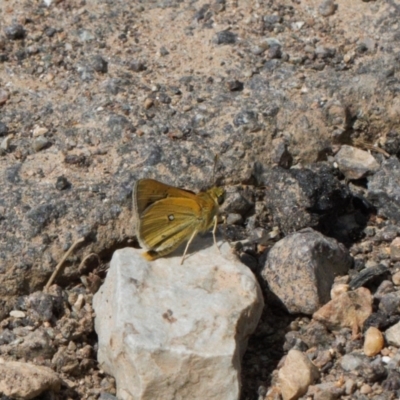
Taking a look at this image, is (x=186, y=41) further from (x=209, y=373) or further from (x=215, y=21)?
(x=209, y=373)

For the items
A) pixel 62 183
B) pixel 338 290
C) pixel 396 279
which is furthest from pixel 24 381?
pixel 396 279

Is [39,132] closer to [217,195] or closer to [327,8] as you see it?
[217,195]

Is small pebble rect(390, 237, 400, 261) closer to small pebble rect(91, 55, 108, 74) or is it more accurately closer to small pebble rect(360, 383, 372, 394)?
small pebble rect(360, 383, 372, 394)

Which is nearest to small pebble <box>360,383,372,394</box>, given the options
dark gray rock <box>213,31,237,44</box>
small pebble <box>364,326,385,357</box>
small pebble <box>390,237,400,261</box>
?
small pebble <box>364,326,385,357</box>

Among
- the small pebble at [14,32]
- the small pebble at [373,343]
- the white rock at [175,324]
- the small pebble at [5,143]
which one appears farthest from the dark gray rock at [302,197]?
the small pebble at [14,32]

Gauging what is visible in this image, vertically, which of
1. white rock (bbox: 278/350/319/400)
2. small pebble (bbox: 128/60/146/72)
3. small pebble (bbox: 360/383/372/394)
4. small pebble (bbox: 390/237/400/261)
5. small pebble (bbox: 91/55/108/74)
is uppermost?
small pebble (bbox: 91/55/108/74)

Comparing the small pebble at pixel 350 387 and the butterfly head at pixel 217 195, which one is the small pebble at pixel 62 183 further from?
the small pebble at pixel 350 387

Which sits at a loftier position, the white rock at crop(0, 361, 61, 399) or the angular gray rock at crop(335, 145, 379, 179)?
the white rock at crop(0, 361, 61, 399)
